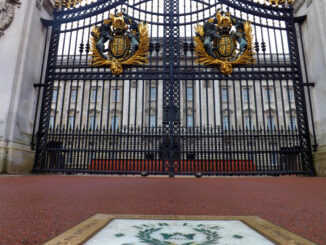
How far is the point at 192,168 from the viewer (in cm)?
666

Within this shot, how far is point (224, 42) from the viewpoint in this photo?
277 inches

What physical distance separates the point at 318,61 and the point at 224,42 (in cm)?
273

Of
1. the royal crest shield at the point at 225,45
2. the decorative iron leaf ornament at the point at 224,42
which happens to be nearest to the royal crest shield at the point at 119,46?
the decorative iron leaf ornament at the point at 224,42

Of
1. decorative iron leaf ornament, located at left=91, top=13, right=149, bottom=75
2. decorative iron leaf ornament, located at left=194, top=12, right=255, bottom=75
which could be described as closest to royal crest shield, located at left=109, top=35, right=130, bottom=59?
decorative iron leaf ornament, located at left=91, top=13, right=149, bottom=75

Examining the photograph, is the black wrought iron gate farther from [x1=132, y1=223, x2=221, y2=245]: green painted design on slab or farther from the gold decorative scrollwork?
[x1=132, y1=223, x2=221, y2=245]: green painted design on slab

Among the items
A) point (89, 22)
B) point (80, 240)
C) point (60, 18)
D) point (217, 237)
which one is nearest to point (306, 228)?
point (217, 237)

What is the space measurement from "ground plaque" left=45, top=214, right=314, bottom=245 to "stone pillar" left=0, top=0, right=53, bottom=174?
5599mm

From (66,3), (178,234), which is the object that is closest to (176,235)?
(178,234)

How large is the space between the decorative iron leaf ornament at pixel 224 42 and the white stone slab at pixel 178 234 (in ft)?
20.4

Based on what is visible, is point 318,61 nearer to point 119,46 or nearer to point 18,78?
point 119,46

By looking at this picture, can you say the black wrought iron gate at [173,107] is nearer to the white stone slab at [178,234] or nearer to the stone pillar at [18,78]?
the stone pillar at [18,78]

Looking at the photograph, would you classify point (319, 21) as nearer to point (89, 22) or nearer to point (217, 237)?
point (89, 22)

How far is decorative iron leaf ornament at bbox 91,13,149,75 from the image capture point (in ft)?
23.0

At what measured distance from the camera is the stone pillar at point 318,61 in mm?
6086
